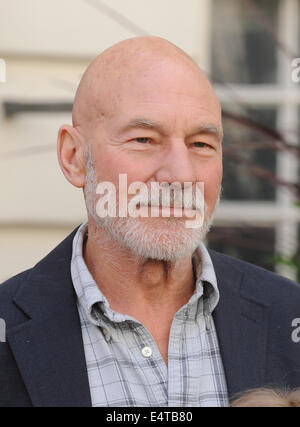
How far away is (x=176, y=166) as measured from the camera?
5.81ft

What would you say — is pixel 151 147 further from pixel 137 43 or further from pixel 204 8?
pixel 204 8

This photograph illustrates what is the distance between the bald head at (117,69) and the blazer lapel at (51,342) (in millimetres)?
441

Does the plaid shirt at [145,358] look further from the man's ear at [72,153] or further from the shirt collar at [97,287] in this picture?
the man's ear at [72,153]

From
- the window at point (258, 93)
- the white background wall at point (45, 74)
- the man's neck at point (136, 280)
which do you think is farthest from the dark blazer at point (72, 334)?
the window at point (258, 93)

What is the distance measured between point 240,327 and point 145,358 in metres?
0.29

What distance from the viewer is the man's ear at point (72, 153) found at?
6.47 ft

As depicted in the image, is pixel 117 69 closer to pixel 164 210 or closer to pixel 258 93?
pixel 164 210

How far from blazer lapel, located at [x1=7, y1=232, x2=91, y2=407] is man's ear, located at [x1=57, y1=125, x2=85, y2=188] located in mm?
255

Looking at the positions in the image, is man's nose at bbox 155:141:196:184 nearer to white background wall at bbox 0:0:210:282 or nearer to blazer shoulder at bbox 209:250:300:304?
blazer shoulder at bbox 209:250:300:304

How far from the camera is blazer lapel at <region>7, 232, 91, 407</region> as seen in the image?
67.8 inches

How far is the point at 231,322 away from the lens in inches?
75.8

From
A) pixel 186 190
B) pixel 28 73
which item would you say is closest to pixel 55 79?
pixel 28 73

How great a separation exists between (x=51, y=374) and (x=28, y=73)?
5.89 feet

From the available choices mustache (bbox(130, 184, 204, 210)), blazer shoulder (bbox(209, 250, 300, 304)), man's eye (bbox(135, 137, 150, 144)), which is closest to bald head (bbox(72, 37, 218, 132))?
man's eye (bbox(135, 137, 150, 144))
